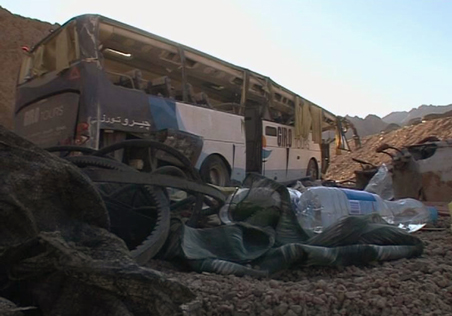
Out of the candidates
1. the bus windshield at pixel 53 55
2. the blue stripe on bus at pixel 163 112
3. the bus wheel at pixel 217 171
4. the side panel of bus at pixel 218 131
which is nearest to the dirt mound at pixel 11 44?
the bus windshield at pixel 53 55

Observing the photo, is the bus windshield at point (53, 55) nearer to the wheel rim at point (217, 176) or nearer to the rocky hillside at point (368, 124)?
the wheel rim at point (217, 176)

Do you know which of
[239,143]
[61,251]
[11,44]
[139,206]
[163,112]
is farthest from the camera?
[11,44]

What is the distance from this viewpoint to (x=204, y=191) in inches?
122

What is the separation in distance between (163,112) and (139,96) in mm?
455

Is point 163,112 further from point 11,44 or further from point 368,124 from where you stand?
point 368,124

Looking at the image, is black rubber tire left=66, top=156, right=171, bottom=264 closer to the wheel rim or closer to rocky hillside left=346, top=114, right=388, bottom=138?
the wheel rim

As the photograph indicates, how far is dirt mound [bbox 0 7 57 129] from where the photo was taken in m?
17.8

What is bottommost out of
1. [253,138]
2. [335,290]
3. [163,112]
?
[335,290]

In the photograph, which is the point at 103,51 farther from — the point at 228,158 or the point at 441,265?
the point at 441,265

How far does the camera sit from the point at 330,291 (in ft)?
7.19

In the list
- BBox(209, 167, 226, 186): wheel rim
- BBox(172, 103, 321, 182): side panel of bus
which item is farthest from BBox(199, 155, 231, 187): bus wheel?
BBox(172, 103, 321, 182): side panel of bus

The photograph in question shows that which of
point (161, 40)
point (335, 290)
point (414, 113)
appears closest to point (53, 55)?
point (161, 40)

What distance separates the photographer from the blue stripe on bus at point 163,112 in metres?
6.92

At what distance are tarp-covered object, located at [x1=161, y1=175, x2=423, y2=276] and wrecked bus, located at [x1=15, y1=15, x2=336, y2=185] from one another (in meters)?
3.29
